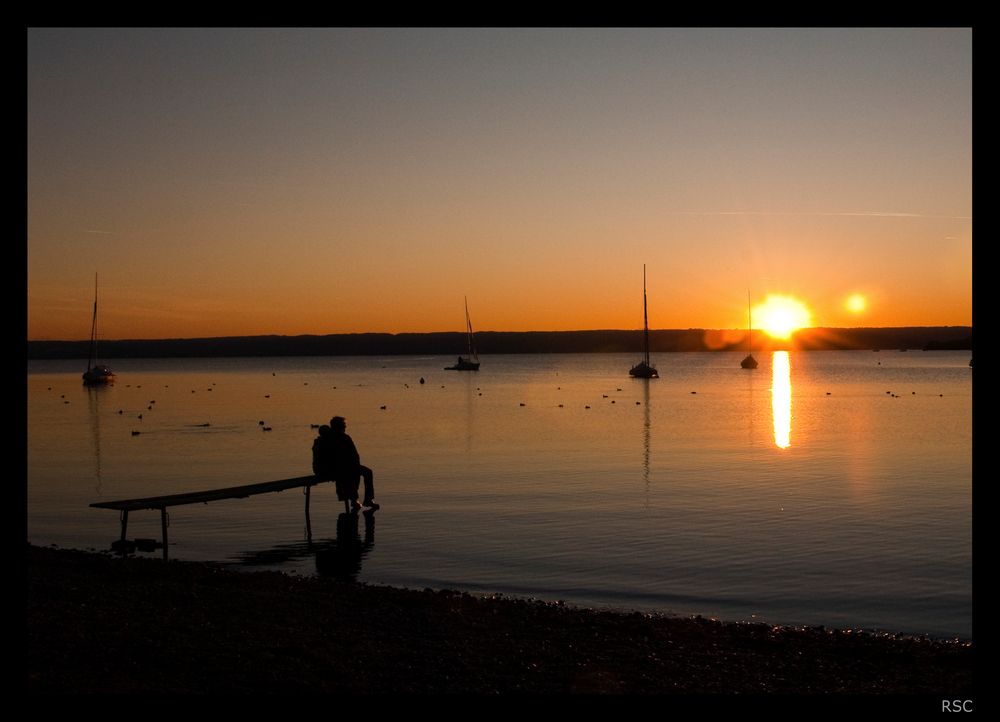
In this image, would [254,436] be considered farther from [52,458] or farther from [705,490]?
[705,490]

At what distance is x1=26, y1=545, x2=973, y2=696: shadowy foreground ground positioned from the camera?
8211mm

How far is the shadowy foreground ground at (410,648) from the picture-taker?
26.9 ft

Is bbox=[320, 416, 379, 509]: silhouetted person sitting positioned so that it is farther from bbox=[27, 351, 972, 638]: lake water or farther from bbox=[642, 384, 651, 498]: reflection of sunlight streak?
bbox=[642, 384, 651, 498]: reflection of sunlight streak

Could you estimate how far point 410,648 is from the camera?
9656mm

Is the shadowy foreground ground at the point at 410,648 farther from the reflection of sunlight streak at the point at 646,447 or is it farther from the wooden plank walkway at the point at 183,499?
the reflection of sunlight streak at the point at 646,447

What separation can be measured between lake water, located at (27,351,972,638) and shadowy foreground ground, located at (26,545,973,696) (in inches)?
108

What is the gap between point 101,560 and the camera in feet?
48.4

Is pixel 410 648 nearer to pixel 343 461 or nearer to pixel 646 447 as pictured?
pixel 343 461

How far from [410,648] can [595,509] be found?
15.4 metres

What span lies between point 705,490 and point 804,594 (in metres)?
13.7

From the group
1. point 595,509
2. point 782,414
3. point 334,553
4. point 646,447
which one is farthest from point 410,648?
point 782,414

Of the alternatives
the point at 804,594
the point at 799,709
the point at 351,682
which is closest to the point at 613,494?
the point at 804,594

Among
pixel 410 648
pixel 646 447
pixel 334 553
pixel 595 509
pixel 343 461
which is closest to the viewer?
pixel 410 648

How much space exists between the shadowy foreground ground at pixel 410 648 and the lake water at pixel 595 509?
2.74m
